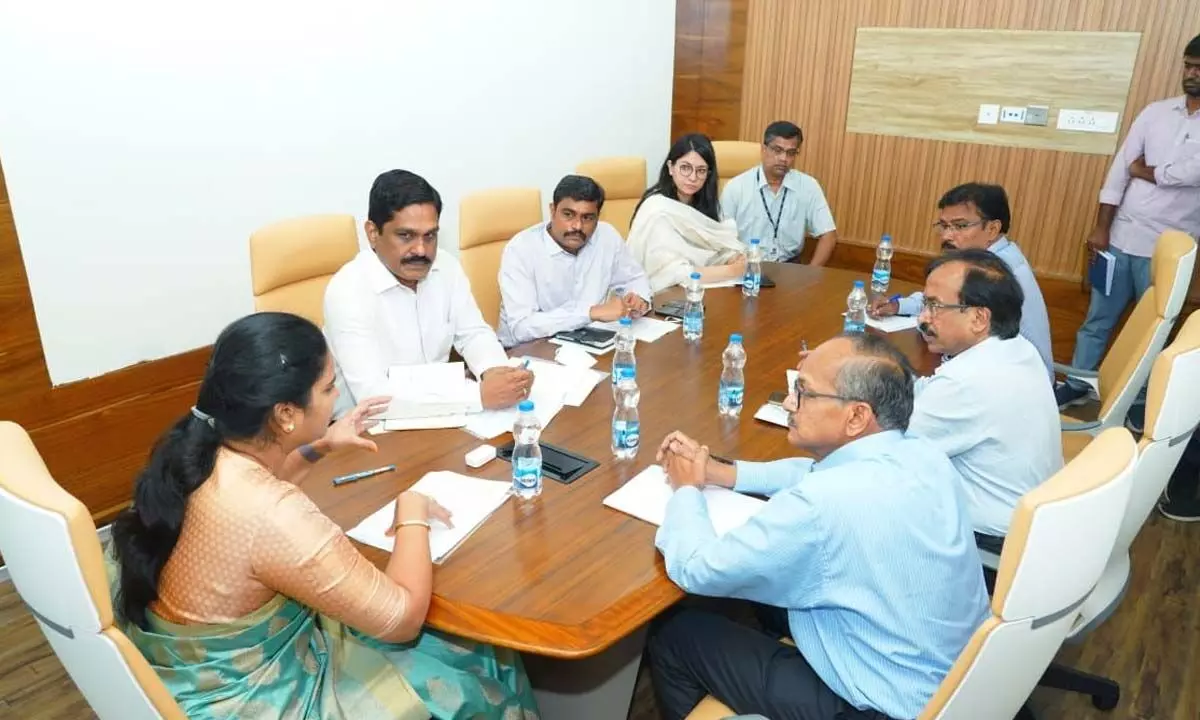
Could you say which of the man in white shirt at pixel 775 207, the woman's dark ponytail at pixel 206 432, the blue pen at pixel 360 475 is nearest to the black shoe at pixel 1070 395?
the man in white shirt at pixel 775 207

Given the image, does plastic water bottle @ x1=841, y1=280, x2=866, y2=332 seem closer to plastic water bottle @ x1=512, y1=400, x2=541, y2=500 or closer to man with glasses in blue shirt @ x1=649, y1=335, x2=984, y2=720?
man with glasses in blue shirt @ x1=649, y1=335, x2=984, y2=720

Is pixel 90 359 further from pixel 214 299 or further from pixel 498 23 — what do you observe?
pixel 498 23

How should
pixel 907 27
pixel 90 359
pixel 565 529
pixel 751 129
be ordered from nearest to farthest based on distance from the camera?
pixel 565 529 → pixel 90 359 → pixel 907 27 → pixel 751 129

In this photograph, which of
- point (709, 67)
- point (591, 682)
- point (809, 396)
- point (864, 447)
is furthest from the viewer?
point (709, 67)

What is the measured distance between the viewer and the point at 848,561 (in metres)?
1.52

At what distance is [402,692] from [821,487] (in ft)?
2.92

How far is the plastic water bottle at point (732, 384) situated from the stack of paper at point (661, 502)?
48cm

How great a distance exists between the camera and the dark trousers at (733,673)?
65.0 inches

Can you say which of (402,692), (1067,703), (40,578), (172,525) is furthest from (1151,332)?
(40,578)

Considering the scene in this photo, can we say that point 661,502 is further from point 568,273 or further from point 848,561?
point 568,273

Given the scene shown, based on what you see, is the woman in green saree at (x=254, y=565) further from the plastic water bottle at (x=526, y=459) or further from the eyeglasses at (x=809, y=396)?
the eyeglasses at (x=809, y=396)

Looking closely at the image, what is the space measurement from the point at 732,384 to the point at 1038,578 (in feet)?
3.81

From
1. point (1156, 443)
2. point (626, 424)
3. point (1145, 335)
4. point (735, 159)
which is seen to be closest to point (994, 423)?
point (1156, 443)

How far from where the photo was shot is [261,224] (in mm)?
3635
